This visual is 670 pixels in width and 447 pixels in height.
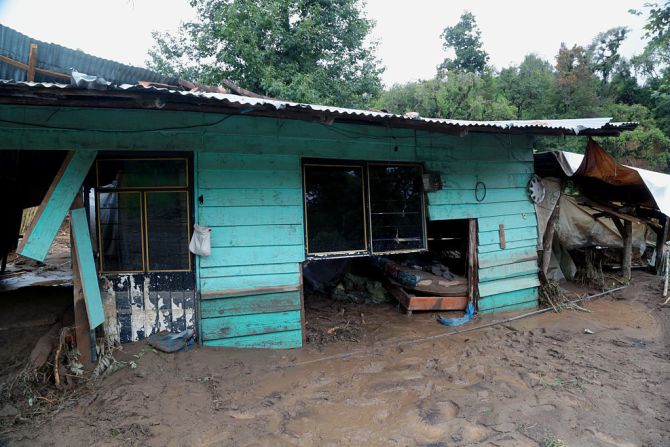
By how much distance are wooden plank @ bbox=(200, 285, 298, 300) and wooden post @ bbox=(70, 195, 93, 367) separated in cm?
121

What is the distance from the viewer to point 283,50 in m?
12.7

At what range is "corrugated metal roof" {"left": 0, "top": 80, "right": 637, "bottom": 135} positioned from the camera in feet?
10.8

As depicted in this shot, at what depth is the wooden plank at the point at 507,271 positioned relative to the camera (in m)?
6.50

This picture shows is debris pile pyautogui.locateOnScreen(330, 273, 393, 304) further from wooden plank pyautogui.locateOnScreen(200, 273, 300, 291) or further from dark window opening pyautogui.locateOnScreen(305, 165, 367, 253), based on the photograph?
wooden plank pyautogui.locateOnScreen(200, 273, 300, 291)

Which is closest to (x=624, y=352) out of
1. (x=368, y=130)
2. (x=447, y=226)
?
(x=447, y=226)

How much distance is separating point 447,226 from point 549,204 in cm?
197

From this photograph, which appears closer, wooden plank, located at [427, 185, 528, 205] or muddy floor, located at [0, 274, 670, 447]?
muddy floor, located at [0, 274, 670, 447]

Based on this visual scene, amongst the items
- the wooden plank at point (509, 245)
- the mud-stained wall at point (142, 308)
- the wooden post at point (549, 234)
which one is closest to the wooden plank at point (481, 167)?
the wooden post at point (549, 234)

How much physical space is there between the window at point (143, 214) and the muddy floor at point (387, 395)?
1.02 m

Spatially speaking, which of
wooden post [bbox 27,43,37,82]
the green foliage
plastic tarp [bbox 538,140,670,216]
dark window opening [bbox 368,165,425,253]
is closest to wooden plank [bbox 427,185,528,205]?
dark window opening [bbox 368,165,425,253]

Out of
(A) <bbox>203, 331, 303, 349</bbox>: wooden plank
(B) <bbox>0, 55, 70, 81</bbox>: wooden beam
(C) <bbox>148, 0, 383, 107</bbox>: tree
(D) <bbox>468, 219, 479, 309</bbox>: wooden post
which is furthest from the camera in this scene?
(C) <bbox>148, 0, 383, 107</bbox>: tree

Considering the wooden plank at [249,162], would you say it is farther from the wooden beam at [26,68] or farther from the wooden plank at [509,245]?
the wooden plank at [509,245]

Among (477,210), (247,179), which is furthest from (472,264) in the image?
(247,179)

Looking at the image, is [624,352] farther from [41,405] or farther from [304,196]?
[41,405]
